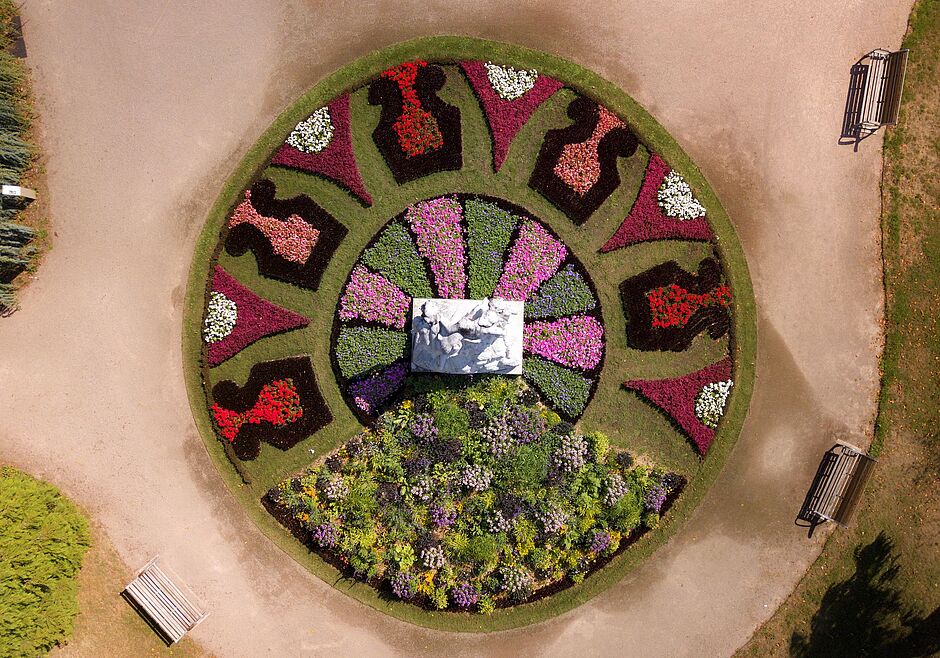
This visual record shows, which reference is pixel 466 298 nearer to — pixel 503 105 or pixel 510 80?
pixel 503 105

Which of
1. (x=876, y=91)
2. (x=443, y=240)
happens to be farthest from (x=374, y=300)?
(x=876, y=91)

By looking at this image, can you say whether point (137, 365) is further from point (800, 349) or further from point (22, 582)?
point (800, 349)

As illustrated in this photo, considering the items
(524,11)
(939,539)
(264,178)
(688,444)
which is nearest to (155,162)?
(264,178)

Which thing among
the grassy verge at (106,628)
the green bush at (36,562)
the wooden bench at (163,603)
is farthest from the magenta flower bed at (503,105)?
the grassy verge at (106,628)

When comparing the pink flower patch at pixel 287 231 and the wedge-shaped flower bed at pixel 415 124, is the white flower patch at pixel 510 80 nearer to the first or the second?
the wedge-shaped flower bed at pixel 415 124

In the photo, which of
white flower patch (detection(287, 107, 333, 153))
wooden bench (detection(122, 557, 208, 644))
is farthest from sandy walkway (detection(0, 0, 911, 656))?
white flower patch (detection(287, 107, 333, 153))

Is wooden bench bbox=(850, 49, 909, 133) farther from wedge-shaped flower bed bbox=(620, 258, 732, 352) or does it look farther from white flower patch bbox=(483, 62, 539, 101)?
white flower patch bbox=(483, 62, 539, 101)

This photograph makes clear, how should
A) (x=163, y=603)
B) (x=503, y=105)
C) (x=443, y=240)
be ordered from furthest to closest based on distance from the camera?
(x=503, y=105)
(x=443, y=240)
(x=163, y=603)
